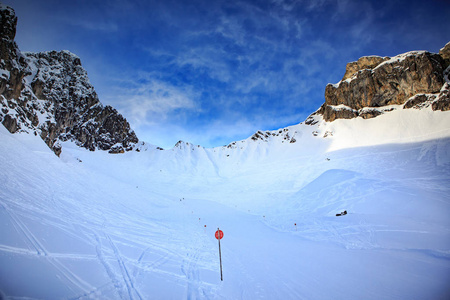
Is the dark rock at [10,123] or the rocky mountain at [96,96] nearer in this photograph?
the dark rock at [10,123]

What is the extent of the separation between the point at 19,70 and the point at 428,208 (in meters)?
63.9

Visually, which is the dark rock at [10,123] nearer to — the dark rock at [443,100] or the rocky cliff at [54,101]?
the rocky cliff at [54,101]

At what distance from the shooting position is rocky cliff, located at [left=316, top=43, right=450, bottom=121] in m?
53.0

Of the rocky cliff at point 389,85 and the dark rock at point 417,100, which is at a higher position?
the rocky cliff at point 389,85

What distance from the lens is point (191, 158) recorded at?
82.9m

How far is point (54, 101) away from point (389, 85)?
121 m

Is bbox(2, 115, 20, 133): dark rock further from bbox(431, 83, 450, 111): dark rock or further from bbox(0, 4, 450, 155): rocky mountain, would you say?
bbox(431, 83, 450, 111): dark rock

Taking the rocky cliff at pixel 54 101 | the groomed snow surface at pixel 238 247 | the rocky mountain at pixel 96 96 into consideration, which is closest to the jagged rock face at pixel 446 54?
the rocky mountain at pixel 96 96

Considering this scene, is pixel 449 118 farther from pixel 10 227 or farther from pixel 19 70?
pixel 19 70

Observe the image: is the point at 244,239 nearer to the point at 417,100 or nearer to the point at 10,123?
the point at 10,123

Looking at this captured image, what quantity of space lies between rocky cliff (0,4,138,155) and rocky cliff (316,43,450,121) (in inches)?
3658

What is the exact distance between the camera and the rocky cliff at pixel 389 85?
53031mm

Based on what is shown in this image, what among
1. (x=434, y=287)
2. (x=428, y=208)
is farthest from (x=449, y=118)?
(x=434, y=287)

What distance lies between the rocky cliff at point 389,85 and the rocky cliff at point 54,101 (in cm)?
9292
